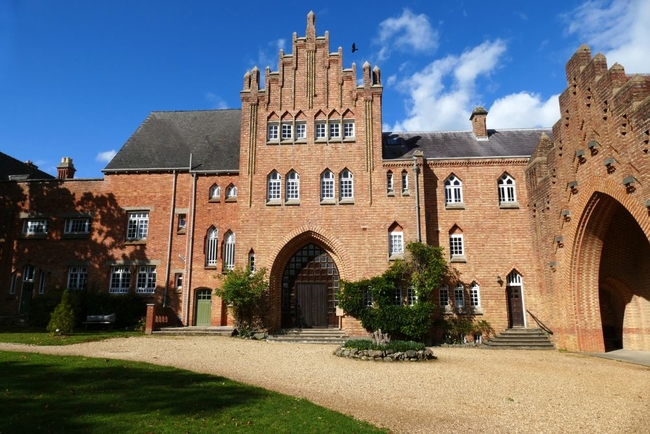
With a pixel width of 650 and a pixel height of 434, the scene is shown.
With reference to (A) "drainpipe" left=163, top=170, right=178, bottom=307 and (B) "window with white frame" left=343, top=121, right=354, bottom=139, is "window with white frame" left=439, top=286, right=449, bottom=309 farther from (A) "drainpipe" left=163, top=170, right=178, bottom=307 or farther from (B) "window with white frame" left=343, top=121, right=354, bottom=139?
(A) "drainpipe" left=163, top=170, right=178, bottom=307

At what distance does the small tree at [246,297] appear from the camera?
20688 mm

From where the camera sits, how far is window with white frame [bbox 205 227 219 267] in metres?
24.5

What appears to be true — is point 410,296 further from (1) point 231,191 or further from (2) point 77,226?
(2) point 77,226

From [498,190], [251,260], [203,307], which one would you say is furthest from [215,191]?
[498,190]

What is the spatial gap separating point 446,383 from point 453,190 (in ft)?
45.8

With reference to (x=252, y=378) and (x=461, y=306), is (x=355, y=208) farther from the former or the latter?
(x=252, y=378)

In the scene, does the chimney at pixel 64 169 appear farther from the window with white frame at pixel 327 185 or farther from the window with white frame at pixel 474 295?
the window with white frame at pixel 474 295

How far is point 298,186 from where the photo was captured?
22938mm

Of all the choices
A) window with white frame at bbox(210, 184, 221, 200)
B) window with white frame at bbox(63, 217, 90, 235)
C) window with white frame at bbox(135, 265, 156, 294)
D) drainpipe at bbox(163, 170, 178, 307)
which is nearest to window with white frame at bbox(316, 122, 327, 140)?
window with white frame at bbox(210, 184, 221, 200)

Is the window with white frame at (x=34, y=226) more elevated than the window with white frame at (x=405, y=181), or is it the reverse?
the window with white frame at (x=405, y=181)

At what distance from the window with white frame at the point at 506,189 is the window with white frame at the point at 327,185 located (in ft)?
29.6

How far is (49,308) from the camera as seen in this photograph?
2283cm

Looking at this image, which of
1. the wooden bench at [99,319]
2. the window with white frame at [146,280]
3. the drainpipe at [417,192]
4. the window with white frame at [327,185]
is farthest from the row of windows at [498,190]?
the wooden bench at [99,319]

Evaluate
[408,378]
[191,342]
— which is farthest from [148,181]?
[408,378]
